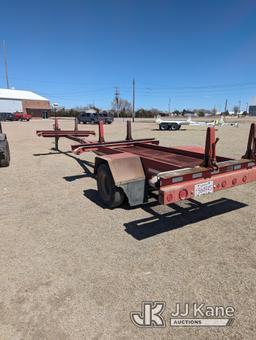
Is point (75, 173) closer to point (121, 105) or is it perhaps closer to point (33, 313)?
point (33, 313)

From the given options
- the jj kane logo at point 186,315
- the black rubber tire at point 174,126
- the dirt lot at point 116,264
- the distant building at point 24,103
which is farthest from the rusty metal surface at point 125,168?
the distant building at point 24,103

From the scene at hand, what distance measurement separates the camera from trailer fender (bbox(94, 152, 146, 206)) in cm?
425

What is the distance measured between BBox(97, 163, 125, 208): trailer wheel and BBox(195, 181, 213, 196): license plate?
1503mm

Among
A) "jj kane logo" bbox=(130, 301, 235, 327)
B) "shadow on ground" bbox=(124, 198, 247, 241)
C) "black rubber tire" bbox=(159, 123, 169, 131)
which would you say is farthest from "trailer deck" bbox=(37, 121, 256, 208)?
"black rubber tire" bbox=(159, 123, 169, 131)

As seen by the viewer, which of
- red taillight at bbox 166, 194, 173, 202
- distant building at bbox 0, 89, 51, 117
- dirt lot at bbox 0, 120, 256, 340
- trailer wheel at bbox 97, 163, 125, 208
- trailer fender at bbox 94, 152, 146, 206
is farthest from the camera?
distant building at bbox 0, 89, 51, 117

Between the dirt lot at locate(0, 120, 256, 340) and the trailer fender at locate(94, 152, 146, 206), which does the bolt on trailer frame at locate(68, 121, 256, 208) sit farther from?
the dirt lot at locate(0, 120, 256, 340)

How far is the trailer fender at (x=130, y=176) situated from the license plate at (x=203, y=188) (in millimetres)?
1131

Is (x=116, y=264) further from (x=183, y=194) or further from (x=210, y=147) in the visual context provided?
(x=210, y=147)

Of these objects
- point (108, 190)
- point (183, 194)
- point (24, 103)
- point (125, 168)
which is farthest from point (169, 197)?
point (24, 103)

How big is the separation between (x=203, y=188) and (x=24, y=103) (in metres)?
70.4

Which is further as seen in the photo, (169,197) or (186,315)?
(169,197)

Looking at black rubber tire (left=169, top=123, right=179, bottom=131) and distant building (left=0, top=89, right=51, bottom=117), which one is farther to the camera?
distant building (left=0, top=89, right=51, bottom=117)

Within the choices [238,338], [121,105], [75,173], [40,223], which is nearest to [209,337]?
[238,338]

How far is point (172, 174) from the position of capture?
3416 millimetres
